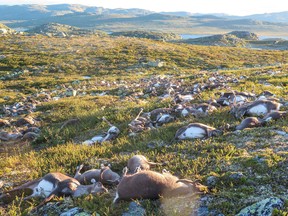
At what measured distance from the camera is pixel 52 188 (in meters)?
6.09

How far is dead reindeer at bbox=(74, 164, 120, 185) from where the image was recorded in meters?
6.32

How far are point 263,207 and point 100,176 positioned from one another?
3.15 metres

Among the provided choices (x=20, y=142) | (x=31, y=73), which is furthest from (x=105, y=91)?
(x=31, y=73)

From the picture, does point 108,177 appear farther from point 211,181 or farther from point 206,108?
point 206,108

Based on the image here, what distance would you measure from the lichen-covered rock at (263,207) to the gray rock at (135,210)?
145 cm

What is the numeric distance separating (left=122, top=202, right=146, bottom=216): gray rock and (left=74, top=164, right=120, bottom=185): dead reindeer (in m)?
1.17

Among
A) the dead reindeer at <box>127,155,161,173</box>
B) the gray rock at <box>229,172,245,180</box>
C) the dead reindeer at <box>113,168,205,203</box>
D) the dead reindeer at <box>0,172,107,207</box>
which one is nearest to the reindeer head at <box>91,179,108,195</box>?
the dead reindeer at <box>0,172,107,207</box>

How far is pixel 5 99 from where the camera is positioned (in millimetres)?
20469

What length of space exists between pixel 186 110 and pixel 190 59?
30.3 metres

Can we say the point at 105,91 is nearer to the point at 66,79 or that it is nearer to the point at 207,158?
the point at 66,79

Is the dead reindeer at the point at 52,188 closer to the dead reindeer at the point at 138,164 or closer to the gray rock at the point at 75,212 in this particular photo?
the gray rock at the point at 75,212

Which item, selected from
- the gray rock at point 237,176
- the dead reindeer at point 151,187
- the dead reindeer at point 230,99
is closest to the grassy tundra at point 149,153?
the gray rock at point 237,176

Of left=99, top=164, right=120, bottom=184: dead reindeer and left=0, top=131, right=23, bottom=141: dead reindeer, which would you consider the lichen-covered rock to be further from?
left=0, top=131, right=23, bottom=141: dead reindeer

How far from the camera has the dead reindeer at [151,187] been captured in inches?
206
